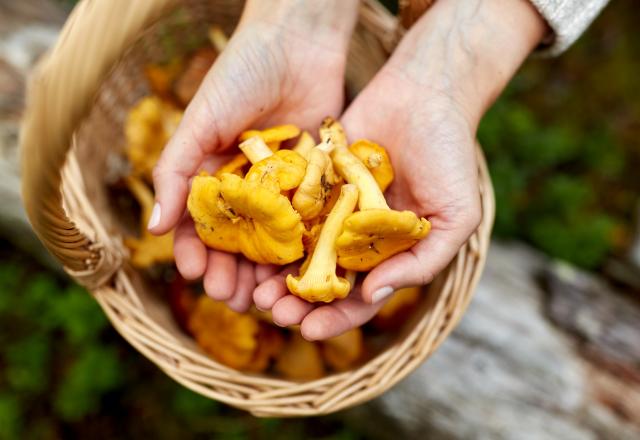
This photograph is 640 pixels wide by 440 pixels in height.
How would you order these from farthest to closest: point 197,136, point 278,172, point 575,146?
point 575,146 → point 197,136 → point 278,172

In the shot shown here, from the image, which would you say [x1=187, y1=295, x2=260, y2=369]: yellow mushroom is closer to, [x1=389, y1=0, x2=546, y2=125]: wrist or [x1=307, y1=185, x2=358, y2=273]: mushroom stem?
[x1=307, y1=185, x2=358, y2=273]: mushroom stem

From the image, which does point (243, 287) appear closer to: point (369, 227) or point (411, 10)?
point (369, 227)

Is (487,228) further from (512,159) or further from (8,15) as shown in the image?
(8,15)

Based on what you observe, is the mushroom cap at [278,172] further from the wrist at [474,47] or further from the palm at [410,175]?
the wrist at [474,47]

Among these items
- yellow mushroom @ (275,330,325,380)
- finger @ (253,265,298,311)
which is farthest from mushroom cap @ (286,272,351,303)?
yellow mushroom @ (275,330,325,380)

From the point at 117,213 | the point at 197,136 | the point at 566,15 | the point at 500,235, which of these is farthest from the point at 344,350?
the point at 566,15

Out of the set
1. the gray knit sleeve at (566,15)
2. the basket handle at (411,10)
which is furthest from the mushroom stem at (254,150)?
the gray knit sleeve at (566,15)
